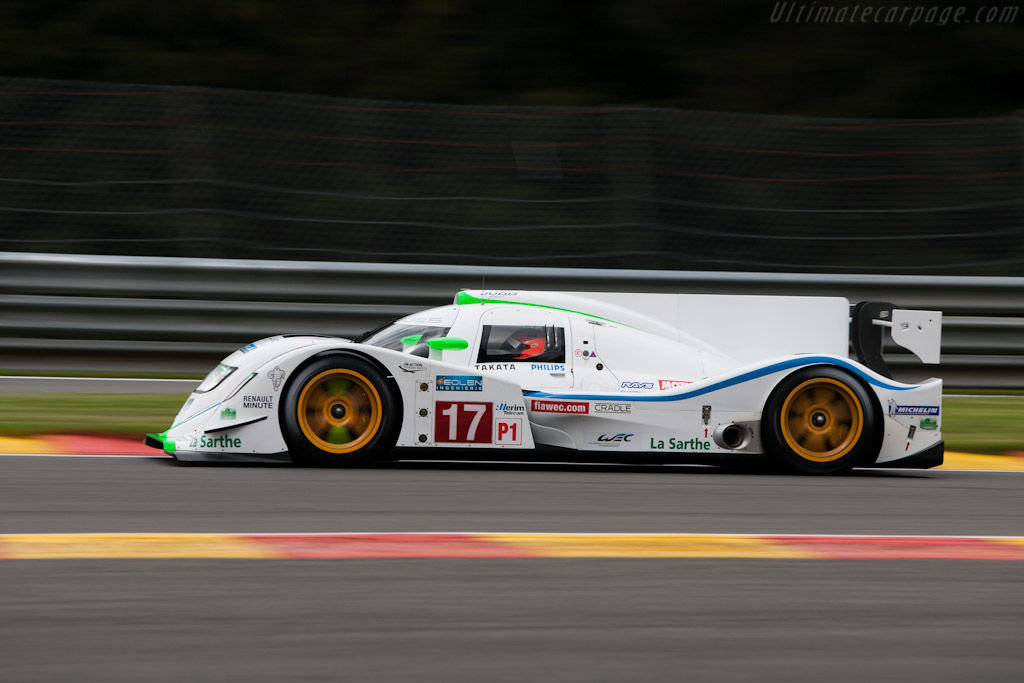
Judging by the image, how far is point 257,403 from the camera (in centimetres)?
659

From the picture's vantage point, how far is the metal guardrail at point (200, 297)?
10.0 meters

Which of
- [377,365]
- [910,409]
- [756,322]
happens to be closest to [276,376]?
[377,365]

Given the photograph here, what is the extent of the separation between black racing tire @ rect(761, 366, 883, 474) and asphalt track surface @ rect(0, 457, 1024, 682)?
824mm

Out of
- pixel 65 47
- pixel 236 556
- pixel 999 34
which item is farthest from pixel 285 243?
pixel 999 34

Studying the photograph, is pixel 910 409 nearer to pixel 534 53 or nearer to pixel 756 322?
pixel 756 322

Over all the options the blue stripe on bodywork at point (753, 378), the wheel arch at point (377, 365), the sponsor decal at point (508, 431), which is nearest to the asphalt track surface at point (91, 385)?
the wheel arch at point (377, 365)

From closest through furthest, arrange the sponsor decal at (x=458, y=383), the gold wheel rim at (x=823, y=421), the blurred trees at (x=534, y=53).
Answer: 1. the sponsor decal at (x=458, y=383)
2. the gold wheel rim at (x=823, y=421)
3. the blurred trees at (x=534, y=53)

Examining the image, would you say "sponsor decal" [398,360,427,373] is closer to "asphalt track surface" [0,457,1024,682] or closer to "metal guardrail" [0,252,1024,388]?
"asphalt track surface" [0,457,1024,682]

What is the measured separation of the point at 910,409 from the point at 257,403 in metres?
3.60

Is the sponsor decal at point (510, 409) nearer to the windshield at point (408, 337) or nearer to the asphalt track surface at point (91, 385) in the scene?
the windshield at point (408, 337)

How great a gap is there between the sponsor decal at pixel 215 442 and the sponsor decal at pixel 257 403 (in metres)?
0.18

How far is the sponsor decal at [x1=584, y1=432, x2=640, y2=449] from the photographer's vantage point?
6.86 metres

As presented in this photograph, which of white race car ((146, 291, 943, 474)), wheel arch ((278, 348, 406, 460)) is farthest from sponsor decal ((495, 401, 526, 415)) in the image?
wheel arch ((278, 348, 406, 460))

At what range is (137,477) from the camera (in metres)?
6.24
